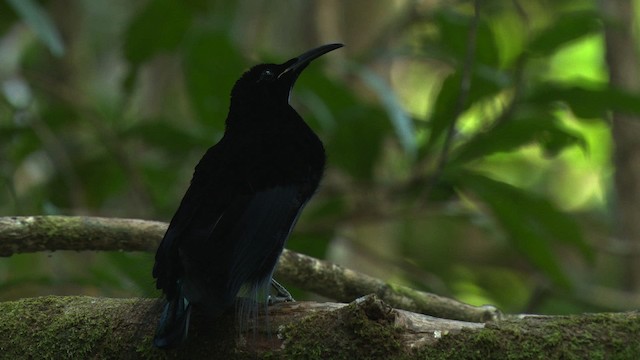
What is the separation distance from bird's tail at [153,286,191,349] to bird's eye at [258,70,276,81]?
3.03 feet

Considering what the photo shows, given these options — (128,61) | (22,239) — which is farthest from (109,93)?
(22,239)

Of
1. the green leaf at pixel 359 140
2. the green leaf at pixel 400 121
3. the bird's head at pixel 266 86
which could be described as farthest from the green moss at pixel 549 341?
the green leaf at pixel 359 140

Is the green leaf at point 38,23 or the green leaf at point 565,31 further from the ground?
the green leaf at point 565,31

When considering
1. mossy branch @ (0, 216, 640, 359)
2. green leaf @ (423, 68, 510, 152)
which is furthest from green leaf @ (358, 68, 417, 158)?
mossy branch @ (0, 216, 640, 359)

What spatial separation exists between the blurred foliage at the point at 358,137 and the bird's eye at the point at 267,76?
0.90 meters

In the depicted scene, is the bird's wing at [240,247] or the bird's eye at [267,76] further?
the bird's eye at [267,76]

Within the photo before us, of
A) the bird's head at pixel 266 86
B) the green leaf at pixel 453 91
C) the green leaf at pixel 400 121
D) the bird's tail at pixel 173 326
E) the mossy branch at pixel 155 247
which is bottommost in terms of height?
the bird's tail at pixel 173 326

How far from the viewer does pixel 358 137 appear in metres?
4.01

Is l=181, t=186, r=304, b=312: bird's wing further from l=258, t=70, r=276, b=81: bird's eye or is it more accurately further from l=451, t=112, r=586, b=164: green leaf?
l=451, t=112, r=586, b=164: green leaf

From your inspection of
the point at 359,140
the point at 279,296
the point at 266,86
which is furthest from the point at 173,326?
the point at 359,140

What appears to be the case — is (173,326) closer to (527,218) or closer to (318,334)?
(318,334)

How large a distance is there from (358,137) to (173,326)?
2158mm

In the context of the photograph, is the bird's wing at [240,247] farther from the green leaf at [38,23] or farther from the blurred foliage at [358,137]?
the green leaf at [38,23]

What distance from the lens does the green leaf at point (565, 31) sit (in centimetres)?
391
